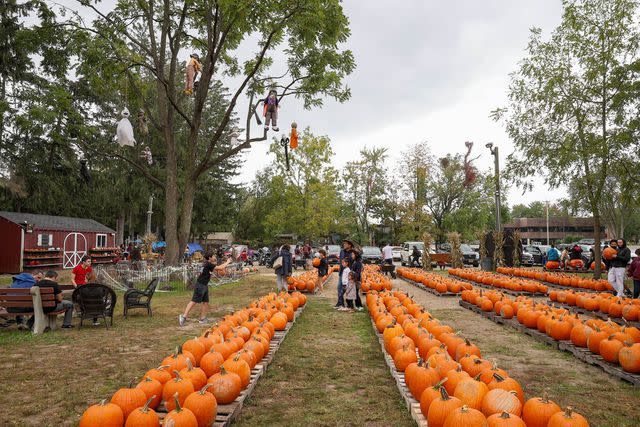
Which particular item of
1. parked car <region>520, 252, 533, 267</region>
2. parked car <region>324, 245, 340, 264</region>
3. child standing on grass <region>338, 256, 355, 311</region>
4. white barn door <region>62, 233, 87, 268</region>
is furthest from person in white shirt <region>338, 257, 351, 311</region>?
white barn door <region>62, 233, 87, 268</region>

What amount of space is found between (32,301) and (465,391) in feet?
27.0

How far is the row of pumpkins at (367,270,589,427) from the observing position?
3283mm

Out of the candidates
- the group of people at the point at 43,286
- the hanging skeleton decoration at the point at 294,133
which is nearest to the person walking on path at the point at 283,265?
the hanging skeleton decoration at the point at 294,133

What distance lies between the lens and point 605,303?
9.76 meters

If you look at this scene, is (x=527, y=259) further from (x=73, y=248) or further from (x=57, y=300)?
(x=73, y=248)

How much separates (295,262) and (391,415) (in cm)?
2370

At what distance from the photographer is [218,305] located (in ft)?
41.0

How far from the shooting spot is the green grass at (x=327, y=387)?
173 inches

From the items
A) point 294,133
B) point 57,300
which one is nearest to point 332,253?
point 294,133

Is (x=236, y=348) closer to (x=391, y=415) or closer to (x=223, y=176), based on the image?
(x=391, y=415)

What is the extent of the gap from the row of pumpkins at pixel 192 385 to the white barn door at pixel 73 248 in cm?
2611

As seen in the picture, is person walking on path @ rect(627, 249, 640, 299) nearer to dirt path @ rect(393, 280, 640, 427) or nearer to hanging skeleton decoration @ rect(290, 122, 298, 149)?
dirt path @ rect(393, 280, 640, 427)

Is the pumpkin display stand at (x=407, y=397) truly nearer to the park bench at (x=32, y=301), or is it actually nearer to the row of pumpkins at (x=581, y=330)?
the row of pumpkins at (x=581, y=330)

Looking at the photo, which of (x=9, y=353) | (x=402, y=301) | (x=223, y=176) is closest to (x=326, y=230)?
(x=223, y=176)
